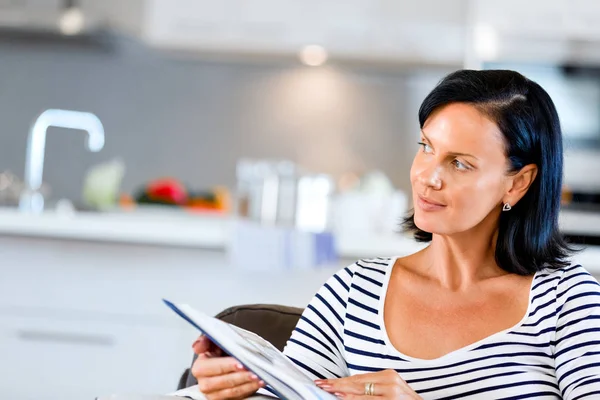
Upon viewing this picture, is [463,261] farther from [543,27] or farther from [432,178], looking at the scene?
[543,27]

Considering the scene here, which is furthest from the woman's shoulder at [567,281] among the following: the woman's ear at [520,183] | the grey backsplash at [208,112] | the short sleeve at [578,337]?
the grey backsplash at [208,112]

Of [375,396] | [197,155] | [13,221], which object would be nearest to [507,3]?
[197,155]

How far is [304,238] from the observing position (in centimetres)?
262

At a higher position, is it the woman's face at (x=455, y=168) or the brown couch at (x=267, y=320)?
the woman's face at (x=455, y=168)

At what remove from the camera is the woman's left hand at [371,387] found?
104cm

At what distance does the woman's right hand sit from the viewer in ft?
3.45

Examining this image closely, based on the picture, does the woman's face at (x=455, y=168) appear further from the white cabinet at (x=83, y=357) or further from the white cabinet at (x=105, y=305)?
the white cabinet at (x=83, y=357)

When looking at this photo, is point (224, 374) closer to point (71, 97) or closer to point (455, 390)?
point (455, 390)

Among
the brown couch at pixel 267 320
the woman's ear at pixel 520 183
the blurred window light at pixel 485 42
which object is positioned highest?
the blurred window light at pixel 485 42

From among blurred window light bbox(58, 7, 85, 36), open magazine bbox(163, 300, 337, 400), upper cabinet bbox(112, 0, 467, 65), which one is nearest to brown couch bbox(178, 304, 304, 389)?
open magazine bbox(163, 300, 337, 400)

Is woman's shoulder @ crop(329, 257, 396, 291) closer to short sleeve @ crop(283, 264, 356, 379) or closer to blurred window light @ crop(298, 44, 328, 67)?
short sleeve @ crop(283, 264, 356, 379)

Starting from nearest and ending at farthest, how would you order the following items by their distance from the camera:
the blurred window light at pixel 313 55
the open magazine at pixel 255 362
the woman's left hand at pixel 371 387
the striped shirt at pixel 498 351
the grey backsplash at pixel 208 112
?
1. the open magazine at pixel 255 362
2. the woman's left hand at pixel 371 387
3. the striped shirt at pixel 498 351
4. the blurred window light at pixel 313 55
5. the grey backsplash at pixel 208 112

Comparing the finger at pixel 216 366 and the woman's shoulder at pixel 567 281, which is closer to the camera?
the finger at pixel 216 366

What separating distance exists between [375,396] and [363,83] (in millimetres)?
3604
